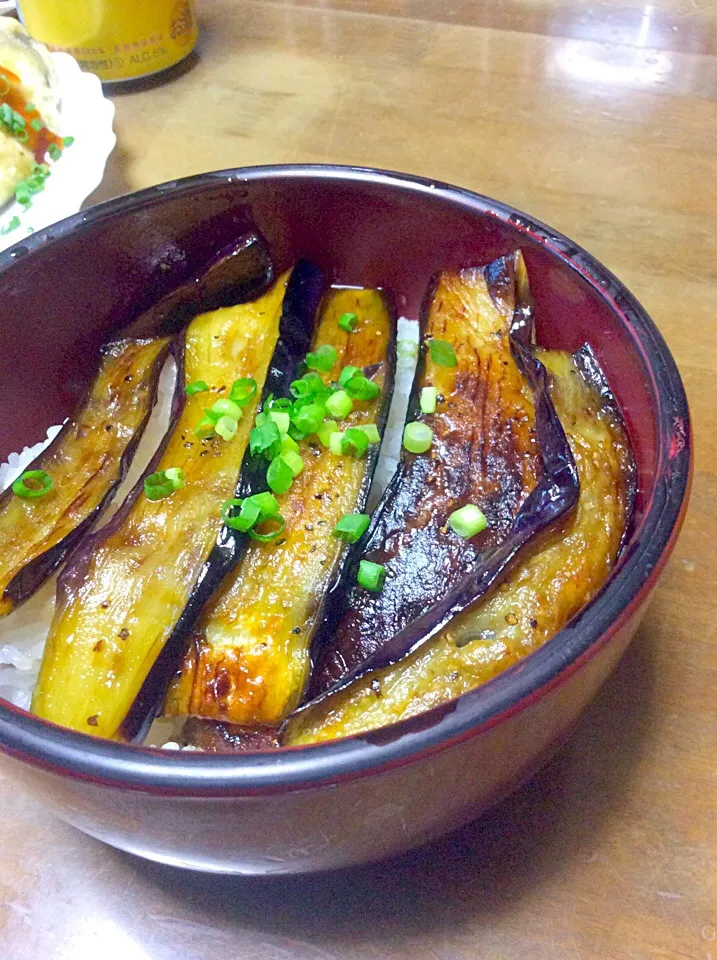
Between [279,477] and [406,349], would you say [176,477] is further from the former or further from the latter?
[406,349]

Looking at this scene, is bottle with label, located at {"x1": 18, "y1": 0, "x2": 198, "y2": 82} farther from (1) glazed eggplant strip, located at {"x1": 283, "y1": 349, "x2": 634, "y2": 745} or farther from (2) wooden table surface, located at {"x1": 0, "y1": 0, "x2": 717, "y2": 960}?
(1) glazed eggplant strip, located at {"x1": 283, "y1": 349, "x2": 634, "y2": 745}

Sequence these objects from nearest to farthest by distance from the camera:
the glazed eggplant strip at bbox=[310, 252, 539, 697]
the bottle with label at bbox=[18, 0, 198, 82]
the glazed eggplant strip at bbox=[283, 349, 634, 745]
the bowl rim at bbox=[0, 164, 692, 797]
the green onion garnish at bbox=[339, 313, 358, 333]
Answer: the bowl rim at bbox=[0, 164, 692, 797], the glazed eggplant strip at bbox=[283, 349, 634, 745], the glazed eggplant strip at bbox=[310, 252, 539, 697], the green onion garnish at bbox=[339, 313, 358, 333], the bottle with label at bbox=[18, 0, 198, 82]

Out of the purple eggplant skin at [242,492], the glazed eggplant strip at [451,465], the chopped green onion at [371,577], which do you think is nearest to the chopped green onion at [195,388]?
the purple eggplant skin at [242,492]

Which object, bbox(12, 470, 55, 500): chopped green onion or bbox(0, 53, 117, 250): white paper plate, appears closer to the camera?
bbox(12, 470, 55, 500): chopped green onion

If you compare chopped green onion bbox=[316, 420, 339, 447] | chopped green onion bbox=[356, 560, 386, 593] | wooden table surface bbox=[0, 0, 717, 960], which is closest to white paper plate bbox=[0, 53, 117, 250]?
wooden table surface bbox=[0, 0, 717, 960]

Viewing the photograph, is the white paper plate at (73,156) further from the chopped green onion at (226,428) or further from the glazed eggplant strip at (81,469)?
the chopped green onion at (226,428)
